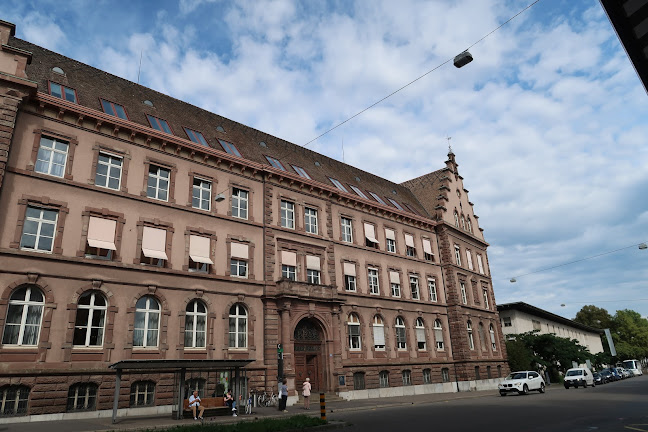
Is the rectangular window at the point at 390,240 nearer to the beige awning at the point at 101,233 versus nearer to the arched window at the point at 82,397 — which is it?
the beige awning at the point at 101,233

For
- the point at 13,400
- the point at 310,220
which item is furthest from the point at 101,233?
the point at 310,220

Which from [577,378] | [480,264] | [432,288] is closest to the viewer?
[577,378]

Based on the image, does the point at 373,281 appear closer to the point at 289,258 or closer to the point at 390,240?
the point at 390,240

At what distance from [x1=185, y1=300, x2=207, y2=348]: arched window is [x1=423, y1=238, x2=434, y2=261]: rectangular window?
78.4 feet

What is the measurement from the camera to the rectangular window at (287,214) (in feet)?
102

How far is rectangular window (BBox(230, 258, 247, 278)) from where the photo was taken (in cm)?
2712

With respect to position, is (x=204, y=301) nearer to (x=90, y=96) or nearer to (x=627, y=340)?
(x=90, y=96)

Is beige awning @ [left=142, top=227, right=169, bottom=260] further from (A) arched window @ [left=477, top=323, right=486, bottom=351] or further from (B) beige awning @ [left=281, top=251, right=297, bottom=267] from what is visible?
(A) arched window @ [left=477, top=323, right=486, bottom=351]

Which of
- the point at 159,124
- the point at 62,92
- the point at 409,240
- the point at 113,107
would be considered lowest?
the point at 409,240

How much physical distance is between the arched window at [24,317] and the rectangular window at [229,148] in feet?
47.0

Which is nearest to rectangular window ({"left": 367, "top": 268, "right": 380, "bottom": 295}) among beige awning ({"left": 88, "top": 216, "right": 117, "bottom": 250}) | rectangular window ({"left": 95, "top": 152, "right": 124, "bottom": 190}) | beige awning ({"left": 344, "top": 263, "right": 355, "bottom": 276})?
beige awning ({"left": 344, "top": 263, "right": 355, "bottom": 276})

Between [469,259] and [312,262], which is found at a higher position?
[469,259]

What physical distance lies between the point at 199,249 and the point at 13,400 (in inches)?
423

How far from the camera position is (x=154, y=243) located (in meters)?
24.0
